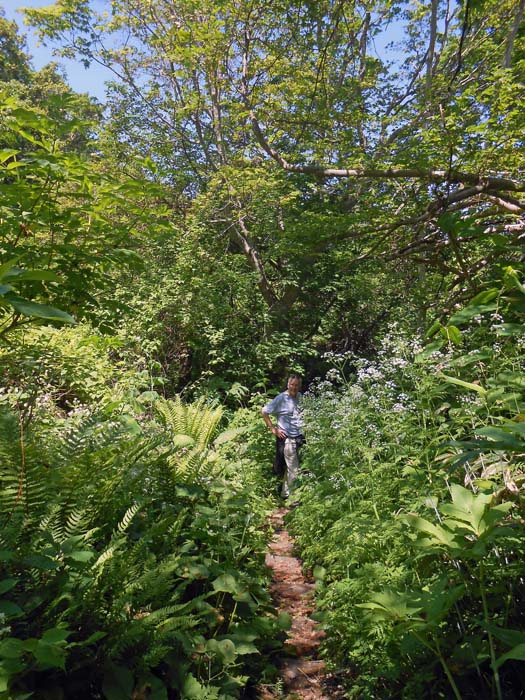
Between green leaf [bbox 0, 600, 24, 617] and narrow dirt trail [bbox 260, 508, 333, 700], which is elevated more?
green leaf [bbox 0, 600, 24, 617]

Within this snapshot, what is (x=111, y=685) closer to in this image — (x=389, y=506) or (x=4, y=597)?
(x=4, y=597)

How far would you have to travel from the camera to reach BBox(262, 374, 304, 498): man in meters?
6.60

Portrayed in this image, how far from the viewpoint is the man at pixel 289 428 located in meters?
6.60

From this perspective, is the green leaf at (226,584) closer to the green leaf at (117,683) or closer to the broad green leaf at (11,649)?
the green leaf at (117,683)

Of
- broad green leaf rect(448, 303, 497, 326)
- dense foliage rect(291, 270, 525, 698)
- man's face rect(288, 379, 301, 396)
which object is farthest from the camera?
man's face rect(288, 379, 301, 396)

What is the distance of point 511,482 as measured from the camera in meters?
2.45

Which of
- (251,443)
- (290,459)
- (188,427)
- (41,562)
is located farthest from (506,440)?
(251,443)

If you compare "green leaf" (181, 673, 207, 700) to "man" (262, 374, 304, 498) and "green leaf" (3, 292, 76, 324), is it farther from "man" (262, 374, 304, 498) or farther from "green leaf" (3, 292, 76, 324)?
"man" (262, 374, 304, 498)

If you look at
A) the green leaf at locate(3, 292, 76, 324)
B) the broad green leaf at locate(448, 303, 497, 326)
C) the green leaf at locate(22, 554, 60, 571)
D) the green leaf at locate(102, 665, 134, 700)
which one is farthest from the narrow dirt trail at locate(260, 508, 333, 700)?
the green leaf at locate(3, 292, 76, 324)

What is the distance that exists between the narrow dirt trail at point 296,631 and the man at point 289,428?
1395mm

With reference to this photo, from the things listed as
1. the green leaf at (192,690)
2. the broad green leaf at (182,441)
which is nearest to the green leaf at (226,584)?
the green leaf at (192,690)

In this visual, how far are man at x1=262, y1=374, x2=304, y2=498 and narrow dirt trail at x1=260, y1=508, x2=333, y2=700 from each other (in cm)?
139

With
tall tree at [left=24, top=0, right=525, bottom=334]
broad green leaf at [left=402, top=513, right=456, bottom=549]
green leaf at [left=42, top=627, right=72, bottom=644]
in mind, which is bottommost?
green leaf at [left=42, top=627, right=72, bottom=644]

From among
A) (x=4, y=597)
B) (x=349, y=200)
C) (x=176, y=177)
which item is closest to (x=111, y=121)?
(x=176, y=177)
